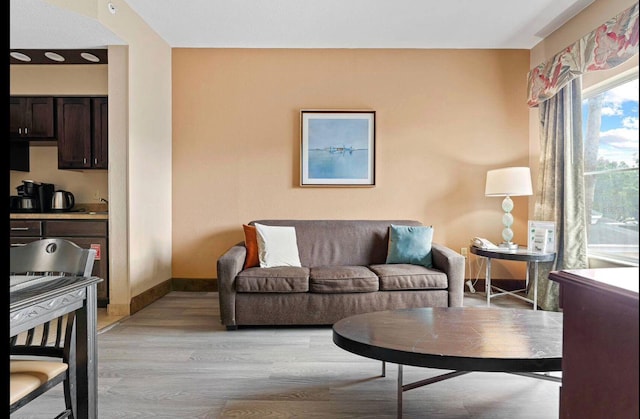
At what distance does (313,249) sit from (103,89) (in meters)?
2.58

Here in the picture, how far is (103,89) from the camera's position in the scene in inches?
157

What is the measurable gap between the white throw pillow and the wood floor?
70cm

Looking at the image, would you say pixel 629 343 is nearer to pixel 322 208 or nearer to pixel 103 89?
pixel 322 208

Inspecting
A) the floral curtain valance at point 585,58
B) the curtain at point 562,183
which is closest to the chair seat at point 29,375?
the floral curtain valance at point 585,58

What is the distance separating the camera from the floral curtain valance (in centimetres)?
255

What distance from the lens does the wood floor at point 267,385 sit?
194 centimetres

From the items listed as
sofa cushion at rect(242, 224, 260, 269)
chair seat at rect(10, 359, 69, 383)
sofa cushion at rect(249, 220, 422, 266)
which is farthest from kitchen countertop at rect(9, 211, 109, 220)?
chair seat at rect(10, 359, 69, 383)

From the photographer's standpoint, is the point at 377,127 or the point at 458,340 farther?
the point at 377,127

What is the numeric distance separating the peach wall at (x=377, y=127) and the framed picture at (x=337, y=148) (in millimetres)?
95

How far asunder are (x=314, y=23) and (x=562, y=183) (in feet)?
8.57

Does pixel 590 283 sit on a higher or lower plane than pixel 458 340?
higher

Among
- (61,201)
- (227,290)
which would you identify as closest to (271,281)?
(227,290)

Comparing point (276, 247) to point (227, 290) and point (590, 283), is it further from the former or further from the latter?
point (590, 283)

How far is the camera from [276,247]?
11.9 ft
